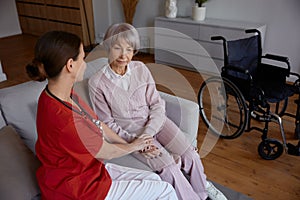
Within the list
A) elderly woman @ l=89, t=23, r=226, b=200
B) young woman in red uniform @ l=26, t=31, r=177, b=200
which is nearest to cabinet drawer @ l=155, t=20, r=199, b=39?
elderly woman @ l=89, t=23, r=226, b=200

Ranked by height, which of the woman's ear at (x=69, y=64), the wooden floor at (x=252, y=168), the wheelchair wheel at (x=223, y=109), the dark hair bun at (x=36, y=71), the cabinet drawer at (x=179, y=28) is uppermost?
the woman's ear at (x=69, y=64)

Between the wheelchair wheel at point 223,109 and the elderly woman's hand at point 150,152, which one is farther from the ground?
the elderly woman's hand at point 150,152

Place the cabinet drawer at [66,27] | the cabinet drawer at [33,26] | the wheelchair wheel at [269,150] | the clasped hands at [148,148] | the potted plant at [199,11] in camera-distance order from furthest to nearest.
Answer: the cabinet drawer at [33,26] < the cabinet drawer at [66,27] < the potted plant at [199,11] < the wheelchair wheel at [269,150] < the clasped hands at [148,148]

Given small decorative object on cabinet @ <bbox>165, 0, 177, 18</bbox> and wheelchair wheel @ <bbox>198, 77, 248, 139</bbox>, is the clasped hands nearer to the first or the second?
wheelchair wheel @ <bbox>198, 77, 248, 139</bbox>

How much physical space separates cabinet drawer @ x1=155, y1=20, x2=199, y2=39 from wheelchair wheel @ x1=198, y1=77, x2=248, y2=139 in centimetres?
88

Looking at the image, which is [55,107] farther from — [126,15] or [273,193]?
[126,15]

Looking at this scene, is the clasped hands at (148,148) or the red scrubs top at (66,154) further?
the clasped hands at (148,148)

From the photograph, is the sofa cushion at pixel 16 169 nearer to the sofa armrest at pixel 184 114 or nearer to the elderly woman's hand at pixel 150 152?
the elderly woman's hand at pixel 150 152

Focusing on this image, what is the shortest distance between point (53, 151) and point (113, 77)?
619mm

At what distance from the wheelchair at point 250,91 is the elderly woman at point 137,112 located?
68 cm

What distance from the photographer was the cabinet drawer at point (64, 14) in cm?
476

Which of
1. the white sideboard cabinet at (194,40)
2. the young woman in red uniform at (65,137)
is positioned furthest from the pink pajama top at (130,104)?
the white sideboard cabinet at (194,40)

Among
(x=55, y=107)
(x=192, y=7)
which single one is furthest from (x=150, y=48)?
(x=55, y=107)

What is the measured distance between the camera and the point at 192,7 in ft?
11.8
